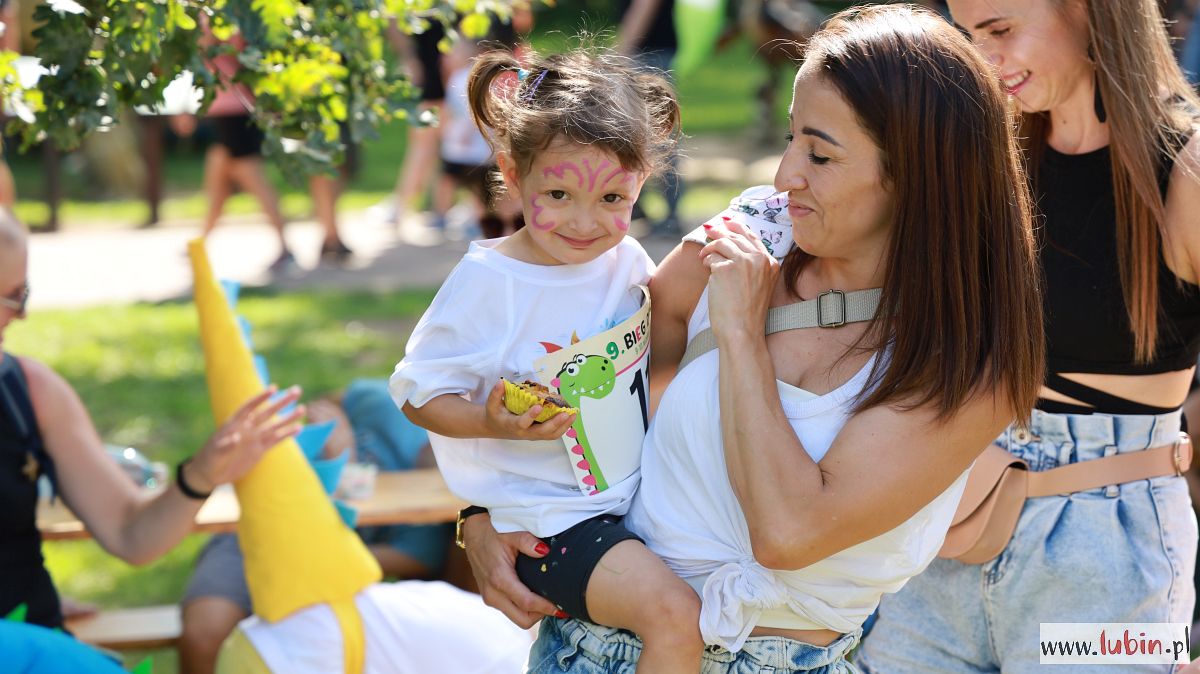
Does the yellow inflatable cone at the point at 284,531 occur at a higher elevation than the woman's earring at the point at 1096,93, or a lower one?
lower

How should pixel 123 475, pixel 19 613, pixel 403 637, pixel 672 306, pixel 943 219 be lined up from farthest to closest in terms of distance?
1. pixel 123 475
2. pixel 403 637
3. pixel 19 613
4. pixel 672 306
5. pixel 943 219

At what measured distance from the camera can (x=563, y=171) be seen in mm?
2146

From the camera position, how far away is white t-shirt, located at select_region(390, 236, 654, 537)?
7.01ft

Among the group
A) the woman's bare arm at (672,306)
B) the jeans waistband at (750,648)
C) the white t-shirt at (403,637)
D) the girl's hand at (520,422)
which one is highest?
the woman's bare arm at (672,306)

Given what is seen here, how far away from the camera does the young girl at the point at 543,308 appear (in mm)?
2107

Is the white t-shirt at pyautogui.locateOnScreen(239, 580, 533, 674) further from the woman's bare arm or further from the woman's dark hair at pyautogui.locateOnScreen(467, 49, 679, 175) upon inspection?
the woman's dark hair at pyautogui.locateOnScreen(467, 49, 679, 175)

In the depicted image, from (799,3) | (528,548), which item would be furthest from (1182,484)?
(799,3)

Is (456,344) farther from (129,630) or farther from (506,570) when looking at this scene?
(129,630)

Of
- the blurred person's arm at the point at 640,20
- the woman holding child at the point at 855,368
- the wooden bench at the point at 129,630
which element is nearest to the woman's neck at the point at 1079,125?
the woman holding child at the point at 855,368

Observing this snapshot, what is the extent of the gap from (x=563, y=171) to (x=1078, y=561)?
3.99 ft

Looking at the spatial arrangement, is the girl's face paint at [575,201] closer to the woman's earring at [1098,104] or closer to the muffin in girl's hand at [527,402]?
the muffin in girl's hand at [527,402]

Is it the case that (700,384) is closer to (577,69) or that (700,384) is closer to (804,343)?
(804,343)

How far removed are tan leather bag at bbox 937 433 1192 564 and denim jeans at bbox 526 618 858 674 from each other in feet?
1.45

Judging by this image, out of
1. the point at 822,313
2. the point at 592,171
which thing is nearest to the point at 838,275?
the point at 822,313
